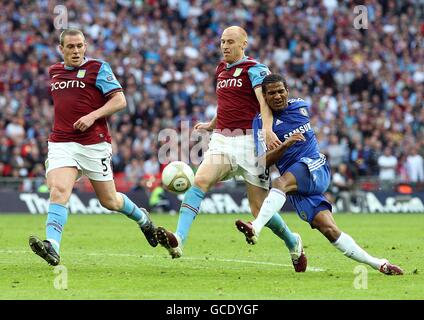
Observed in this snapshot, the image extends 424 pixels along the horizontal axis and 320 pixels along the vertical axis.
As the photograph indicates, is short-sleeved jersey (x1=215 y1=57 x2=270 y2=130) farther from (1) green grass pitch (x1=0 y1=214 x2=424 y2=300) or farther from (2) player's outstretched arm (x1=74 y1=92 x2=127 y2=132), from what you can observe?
(1) green grass pitch (x1=0 y1=214 x2=424 y2=300)

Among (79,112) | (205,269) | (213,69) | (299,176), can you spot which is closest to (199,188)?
(205,269)

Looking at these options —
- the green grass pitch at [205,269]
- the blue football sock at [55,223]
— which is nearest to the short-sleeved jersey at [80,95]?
the blue football sock at [55,223]

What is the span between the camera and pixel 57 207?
11125 mm

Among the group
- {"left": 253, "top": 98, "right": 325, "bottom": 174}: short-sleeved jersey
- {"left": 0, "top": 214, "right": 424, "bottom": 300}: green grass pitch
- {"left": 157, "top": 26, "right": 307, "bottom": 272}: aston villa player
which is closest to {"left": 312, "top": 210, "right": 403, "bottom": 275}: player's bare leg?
{"left": 0, "top": 214, "right": 424, "bottom": 300}: green grass pitch

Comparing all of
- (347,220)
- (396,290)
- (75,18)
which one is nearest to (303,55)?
(75,18)

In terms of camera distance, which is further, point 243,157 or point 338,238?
point 243,157

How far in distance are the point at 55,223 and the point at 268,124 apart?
2479 mm

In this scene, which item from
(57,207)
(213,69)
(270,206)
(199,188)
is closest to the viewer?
(270,206)

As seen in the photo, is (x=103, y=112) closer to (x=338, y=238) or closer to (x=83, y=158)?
(x=83, y=158)

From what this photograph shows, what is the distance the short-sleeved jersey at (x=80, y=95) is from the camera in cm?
1154

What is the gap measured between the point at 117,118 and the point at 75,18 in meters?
4.08

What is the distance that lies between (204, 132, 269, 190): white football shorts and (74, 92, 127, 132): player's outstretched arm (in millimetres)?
1197

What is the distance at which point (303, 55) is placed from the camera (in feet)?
103
